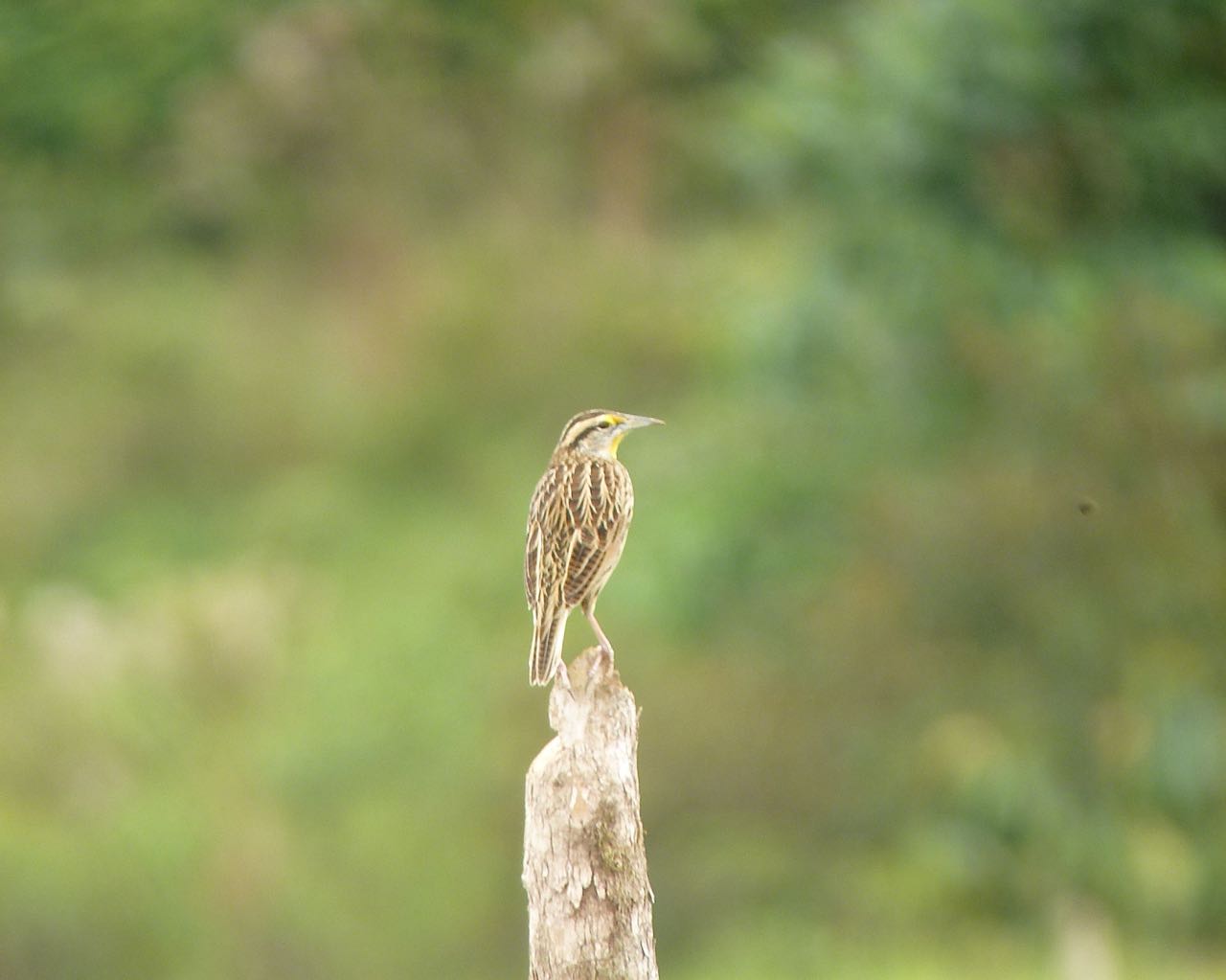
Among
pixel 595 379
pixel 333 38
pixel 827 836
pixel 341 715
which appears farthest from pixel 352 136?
pixel 827 836

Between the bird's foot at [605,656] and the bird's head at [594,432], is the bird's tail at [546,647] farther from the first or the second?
the bird's head at [594,432]

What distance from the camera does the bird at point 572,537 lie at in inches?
209

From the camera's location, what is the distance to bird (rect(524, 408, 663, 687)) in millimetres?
5305

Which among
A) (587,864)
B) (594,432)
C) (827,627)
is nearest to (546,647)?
(587,864)

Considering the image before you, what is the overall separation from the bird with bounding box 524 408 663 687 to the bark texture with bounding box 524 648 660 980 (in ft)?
2.47

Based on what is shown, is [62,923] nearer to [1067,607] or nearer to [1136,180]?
[1067,607]

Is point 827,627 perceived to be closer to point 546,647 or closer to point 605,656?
point 546,647

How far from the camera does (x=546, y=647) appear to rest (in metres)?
5.00

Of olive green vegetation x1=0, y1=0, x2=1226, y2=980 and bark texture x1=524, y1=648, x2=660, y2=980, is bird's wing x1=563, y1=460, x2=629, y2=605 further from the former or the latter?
olive green vegetation x1=0, y1=0, x2=1226, y2=980

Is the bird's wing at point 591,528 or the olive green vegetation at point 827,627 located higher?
the olive green vegetation at point 827,627

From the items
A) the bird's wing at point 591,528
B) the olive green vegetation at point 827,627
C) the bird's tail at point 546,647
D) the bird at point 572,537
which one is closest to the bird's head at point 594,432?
the bird at point 572,537

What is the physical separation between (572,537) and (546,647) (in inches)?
19.7

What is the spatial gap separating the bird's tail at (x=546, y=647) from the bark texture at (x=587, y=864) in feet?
1.36

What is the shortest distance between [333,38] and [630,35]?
348 centimetres
